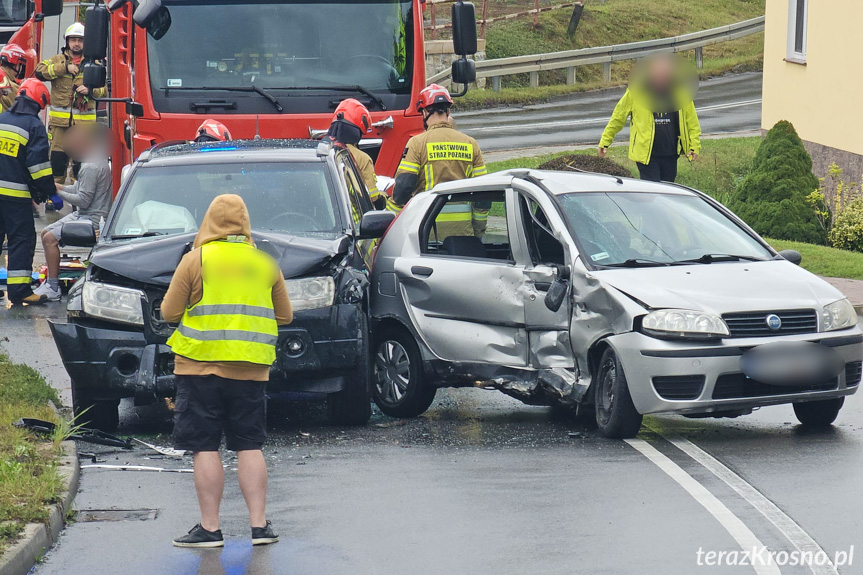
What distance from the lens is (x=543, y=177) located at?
9172 mm

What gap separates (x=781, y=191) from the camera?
18.0 metres

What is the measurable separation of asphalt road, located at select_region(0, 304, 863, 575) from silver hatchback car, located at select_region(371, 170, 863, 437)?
0.31 meters

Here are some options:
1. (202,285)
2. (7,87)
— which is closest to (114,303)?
(202,285)

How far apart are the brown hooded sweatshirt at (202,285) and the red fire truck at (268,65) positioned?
647cm

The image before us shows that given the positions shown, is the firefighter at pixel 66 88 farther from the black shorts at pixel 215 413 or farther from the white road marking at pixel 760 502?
the black shorts at pixel 215 413

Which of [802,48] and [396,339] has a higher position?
[802,48]

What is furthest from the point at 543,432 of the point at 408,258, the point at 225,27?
the point at 225,27

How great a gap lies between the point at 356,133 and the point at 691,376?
16.2ft

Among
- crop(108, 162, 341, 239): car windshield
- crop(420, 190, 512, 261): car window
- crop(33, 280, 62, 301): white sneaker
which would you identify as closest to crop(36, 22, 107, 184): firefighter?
crop(33, 280, 62, 301): white sneaker

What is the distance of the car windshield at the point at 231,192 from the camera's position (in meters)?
9.12

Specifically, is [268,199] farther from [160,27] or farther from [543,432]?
[160,27]

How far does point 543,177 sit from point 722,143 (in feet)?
51.7

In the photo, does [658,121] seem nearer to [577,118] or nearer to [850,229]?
A: [850,229]

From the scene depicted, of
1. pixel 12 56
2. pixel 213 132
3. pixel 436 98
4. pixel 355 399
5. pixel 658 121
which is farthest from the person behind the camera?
pixel 12 56
